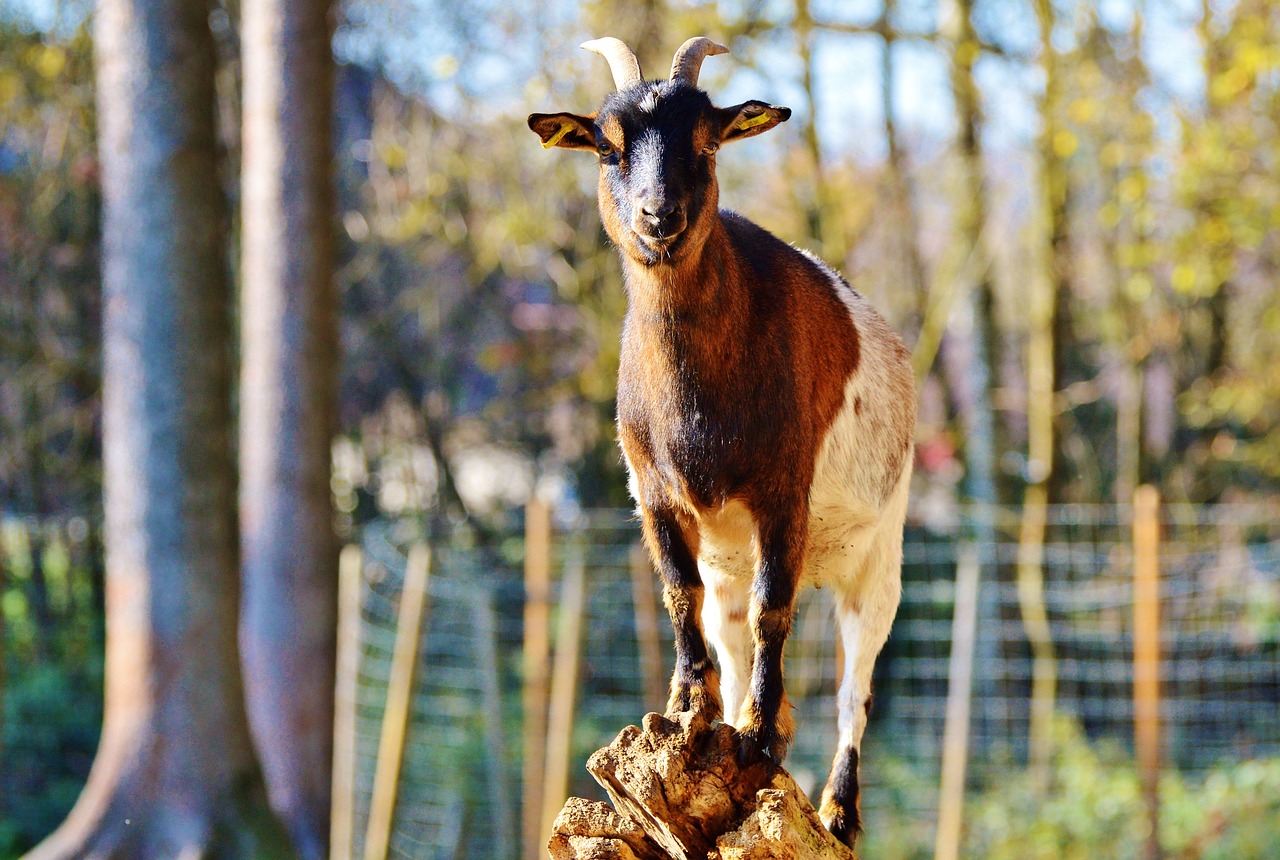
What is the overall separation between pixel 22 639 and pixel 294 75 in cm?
675

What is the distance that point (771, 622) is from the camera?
8.69 feet

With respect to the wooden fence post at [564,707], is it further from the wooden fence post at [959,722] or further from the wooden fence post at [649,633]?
the wooden fence post at [959,722]

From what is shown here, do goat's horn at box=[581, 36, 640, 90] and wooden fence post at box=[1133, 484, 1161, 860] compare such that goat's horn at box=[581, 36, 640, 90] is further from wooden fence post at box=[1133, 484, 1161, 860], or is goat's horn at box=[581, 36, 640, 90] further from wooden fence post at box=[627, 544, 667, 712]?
wooden fence post at box=[1133, 484, 1161, 860]

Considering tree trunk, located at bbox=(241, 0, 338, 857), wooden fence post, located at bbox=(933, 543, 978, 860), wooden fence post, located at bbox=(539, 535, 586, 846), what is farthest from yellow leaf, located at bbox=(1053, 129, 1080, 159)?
tree trunk, located at bbox=(241, 0, 338, 857)

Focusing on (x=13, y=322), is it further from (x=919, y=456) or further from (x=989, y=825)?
(x=989, y=825)

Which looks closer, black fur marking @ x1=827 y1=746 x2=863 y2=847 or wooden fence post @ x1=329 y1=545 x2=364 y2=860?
black fur marking @ x1=827 y1=746 x2=863 y2=847

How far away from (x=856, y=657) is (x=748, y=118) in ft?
4.46

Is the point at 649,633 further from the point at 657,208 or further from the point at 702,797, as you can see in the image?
the point at 657,208

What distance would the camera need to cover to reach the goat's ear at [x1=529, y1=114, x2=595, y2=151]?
2.59m

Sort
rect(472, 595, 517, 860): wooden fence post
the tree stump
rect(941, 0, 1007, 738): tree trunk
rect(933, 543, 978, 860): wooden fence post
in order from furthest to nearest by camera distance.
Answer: rect(941, 0, 1007, 738): tree trunk → rect(472, 595, 517, 860): wooden fence post → rect(933, 543, 978, 860): wooden fence post → the tree stump

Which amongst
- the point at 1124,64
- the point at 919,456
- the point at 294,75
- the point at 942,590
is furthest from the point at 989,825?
the point at 294,75

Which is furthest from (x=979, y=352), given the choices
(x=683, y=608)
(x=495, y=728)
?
(x=683, y=608)

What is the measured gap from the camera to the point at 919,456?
12.7m

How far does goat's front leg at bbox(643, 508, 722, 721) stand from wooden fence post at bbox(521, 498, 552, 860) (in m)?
4.65
